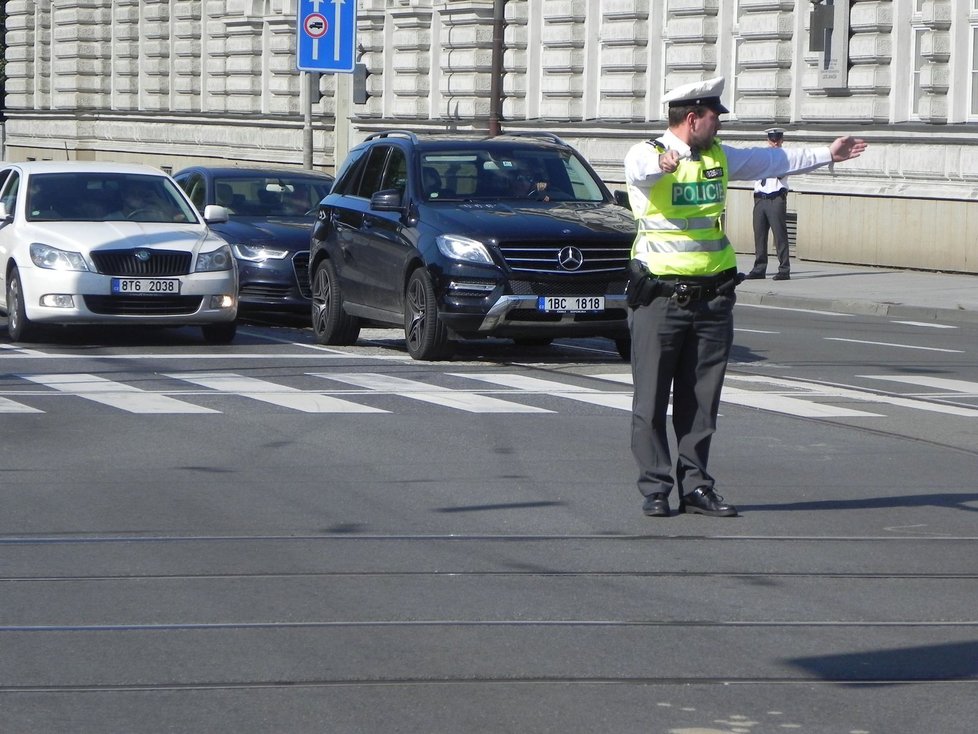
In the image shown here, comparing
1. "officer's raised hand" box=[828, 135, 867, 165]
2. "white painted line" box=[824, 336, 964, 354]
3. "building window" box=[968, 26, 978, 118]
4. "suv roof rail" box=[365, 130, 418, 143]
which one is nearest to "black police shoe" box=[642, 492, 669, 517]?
"officer's raised hand" box=[828, 135, 867, 165]

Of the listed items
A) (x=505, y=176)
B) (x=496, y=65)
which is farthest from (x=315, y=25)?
(x=505, y=176)

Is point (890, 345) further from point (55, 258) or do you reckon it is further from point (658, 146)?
point (658, 146)

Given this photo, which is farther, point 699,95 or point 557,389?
point 557,389

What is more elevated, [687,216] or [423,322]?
[687,216]

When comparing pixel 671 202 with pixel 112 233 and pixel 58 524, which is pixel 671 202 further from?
pixel 112 233

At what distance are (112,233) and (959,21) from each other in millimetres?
13848

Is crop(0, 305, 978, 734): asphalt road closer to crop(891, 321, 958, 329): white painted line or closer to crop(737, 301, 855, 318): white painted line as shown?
crop(891, 321, 958, 329): white painted line

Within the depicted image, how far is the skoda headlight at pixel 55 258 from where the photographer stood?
1555 cm

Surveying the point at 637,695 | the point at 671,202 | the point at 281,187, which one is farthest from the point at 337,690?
the point at 281,187

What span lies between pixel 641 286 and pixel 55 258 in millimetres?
8720

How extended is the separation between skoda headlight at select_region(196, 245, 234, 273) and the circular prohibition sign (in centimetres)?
1185

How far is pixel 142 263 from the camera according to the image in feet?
51.2

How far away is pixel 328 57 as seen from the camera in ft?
90.8

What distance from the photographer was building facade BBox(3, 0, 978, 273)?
26.2m
